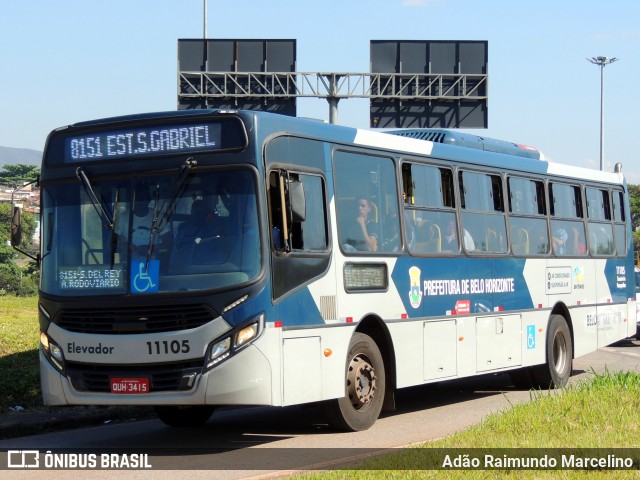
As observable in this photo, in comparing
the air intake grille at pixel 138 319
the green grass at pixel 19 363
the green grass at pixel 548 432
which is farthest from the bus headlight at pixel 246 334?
the green grass at pixel 19 363

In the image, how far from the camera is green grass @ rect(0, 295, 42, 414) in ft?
49.2

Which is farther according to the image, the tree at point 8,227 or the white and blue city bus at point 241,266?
the tree at point 8,227

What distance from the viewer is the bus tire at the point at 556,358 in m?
17.7

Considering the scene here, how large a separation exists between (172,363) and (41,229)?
2259mm

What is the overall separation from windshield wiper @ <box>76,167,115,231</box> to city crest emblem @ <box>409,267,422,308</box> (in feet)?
12.8

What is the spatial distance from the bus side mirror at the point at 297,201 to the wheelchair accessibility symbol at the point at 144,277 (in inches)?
52.8

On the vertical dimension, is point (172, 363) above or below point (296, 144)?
below

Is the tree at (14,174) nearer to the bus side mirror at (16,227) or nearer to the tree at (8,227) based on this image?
the tree at (8,227)

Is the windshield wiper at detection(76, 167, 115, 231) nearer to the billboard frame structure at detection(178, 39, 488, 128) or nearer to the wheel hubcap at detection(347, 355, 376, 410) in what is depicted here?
the wheel hubcap at detection(347, 355, 376, 410)

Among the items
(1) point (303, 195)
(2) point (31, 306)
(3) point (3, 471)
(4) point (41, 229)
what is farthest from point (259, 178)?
(2) point (31, 306)

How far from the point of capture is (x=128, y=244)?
1134 cm

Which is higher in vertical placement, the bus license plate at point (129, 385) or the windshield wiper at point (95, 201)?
the windshield wiper at point (95, 201)

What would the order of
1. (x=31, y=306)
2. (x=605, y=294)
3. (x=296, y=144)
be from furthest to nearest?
1. (x=31, y=306)
2. (x=605, y=294)
3. (x=296, y=144)

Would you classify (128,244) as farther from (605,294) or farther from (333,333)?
(605,294)
